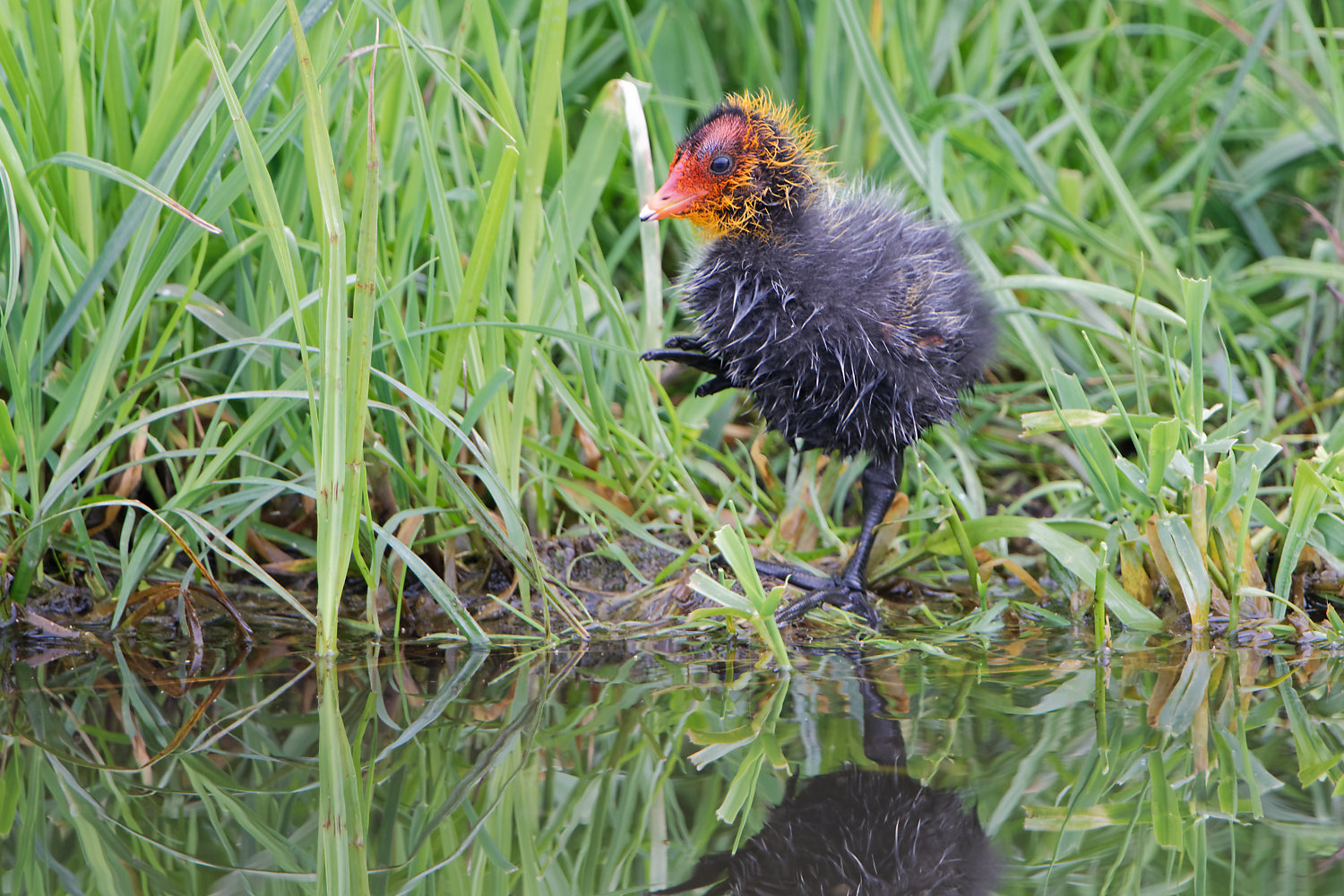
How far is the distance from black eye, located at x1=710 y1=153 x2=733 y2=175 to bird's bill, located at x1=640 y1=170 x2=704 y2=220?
0.18 feet

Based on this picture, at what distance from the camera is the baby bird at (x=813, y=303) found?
7.77 feet

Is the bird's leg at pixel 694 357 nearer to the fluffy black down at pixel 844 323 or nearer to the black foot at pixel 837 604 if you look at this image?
the fluffy black down at pixel 844 323

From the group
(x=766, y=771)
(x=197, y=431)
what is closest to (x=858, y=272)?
(x=766, y=771)

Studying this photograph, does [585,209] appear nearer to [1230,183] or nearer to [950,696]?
[950,696]

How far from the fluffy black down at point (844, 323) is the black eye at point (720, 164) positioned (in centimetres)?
14

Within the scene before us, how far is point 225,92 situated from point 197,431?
982 mm

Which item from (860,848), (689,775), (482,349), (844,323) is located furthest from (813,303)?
(860,848)

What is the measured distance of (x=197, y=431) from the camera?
2.65 meters

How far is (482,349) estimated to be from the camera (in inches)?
102

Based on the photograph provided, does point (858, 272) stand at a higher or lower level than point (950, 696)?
higher

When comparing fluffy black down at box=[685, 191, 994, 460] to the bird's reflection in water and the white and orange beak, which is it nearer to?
the white and orange beak

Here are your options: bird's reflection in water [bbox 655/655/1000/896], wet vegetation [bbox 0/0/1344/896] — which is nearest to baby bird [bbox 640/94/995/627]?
wet vegetation [bbox 0/0/1344/896]

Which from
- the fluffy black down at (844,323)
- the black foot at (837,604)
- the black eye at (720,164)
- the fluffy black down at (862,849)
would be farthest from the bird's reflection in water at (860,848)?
the black eye at (720,164)

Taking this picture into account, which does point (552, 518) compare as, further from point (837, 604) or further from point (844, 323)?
point (844, 323)
